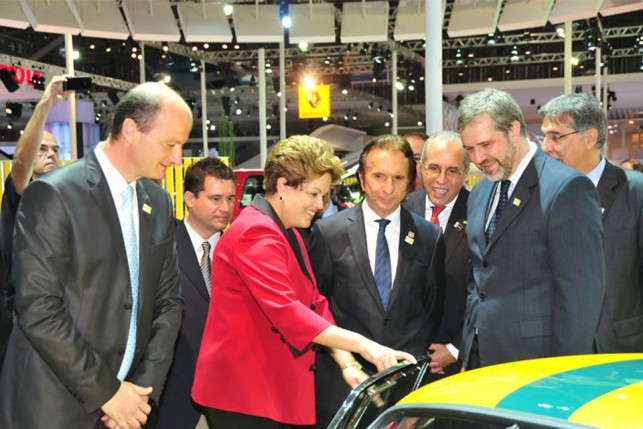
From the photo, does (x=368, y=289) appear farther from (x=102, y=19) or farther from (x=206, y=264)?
(x=102, y=19)

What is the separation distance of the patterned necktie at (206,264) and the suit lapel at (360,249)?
0.75 meters

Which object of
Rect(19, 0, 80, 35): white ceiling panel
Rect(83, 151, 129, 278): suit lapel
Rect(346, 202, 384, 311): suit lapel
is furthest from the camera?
Rect(19, 0, 80, 35): white ceiling panel

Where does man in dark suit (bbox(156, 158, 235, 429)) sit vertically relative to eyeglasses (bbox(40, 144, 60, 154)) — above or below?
below

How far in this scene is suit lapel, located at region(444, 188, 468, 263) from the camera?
3.27 metres

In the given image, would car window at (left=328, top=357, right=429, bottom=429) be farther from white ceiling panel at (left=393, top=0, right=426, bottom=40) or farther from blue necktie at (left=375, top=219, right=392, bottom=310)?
white ceiling panel at (left=393, top=0, right=426, bottom=40)

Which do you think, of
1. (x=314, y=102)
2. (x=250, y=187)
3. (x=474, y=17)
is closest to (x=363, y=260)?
(x=474, y=17)

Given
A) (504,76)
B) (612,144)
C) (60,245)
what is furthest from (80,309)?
(612,144)

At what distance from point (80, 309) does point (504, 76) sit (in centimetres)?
2385

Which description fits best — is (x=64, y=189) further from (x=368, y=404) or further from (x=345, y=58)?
(x=345, y=58)

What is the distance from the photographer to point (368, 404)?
188 centimetres

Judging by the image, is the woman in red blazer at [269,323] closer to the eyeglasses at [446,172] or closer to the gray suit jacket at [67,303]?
the gray suit jacket at [67,303]

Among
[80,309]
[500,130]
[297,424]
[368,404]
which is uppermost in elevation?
[500,130]

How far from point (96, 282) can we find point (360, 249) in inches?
45.4

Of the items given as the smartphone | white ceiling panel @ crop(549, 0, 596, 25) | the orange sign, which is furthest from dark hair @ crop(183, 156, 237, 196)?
the orange sign
